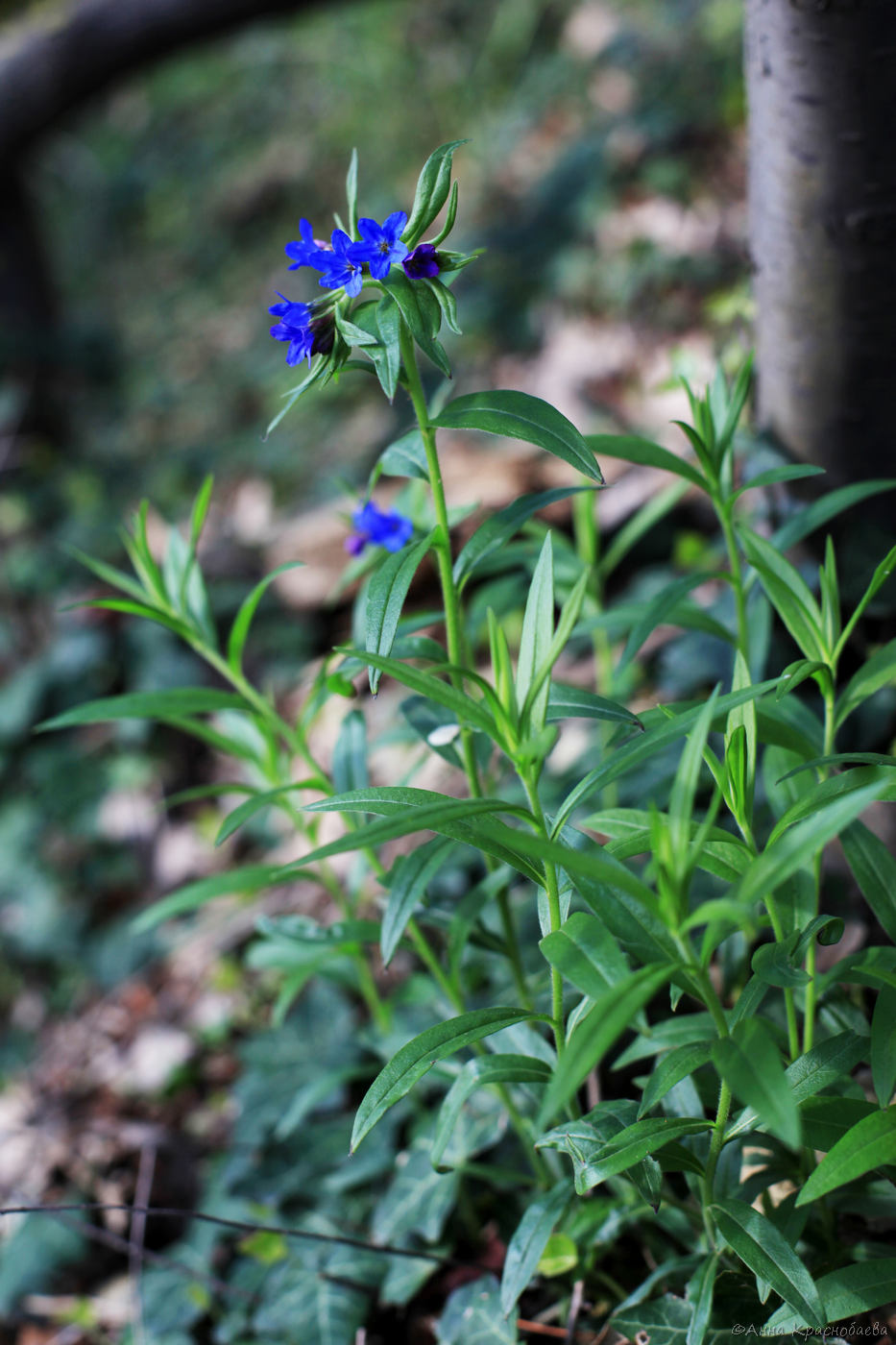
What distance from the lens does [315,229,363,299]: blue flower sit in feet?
3.15

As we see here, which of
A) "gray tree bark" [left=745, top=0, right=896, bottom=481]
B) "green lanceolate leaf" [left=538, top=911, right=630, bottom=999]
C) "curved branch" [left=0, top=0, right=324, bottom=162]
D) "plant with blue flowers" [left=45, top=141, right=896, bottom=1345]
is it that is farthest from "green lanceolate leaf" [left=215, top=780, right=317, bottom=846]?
"curved branch" [left=0, top=0, right=324, bottom=162]

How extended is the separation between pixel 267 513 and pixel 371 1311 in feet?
9.63

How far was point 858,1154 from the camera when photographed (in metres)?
0.85

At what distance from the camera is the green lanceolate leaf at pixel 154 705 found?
1244 mm

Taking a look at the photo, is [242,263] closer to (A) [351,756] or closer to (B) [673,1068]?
(A) [351,756]

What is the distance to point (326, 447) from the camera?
3994 mm

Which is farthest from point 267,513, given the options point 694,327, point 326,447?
point 694,327

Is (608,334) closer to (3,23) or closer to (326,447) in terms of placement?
(326,447)

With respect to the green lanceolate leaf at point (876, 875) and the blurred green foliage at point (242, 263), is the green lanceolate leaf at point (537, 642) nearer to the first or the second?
the green lanceolate leaf at point (876, 875)

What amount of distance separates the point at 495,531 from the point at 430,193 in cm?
38

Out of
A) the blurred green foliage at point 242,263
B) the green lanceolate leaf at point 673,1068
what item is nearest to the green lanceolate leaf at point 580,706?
the green lanceolate leaf at point 673,1068

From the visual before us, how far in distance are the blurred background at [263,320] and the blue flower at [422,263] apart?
94 cm

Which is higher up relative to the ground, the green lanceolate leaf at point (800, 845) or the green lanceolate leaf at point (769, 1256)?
the green lanceolate leaf at point (800, 845)

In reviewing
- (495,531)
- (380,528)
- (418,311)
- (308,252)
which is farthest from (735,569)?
(308,252)
